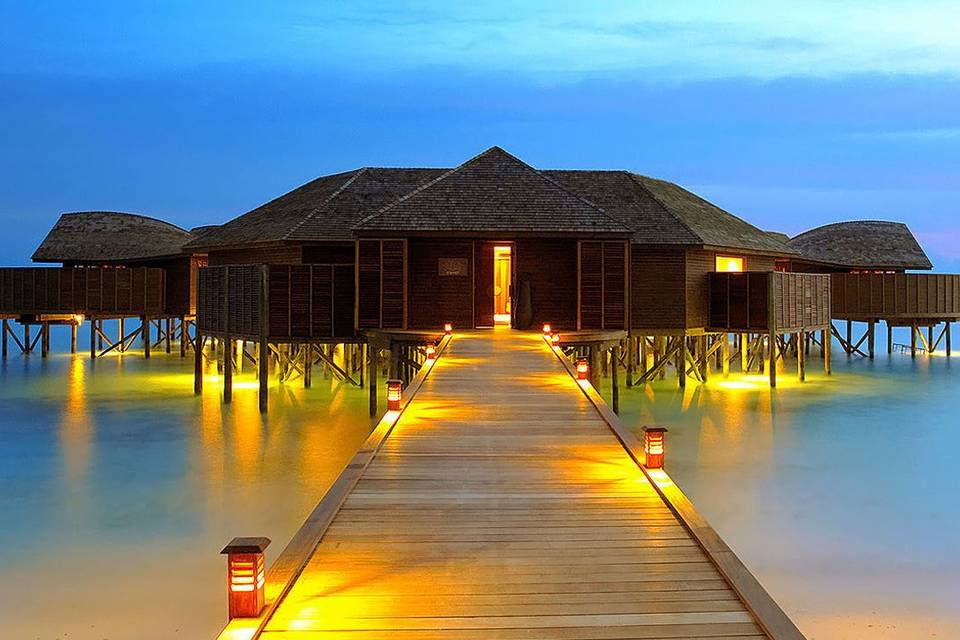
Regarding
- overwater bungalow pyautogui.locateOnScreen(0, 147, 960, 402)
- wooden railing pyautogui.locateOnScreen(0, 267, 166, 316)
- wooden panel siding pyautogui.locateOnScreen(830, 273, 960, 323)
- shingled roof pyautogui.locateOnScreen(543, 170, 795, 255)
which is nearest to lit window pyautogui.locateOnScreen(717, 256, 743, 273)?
overwater bungalow pyautogui.locateOnScreen(0, 147, 960, 402)

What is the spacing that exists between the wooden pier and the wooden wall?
15713 mm

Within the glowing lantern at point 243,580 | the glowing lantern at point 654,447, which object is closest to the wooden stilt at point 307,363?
the glowing lantern at point 654,447

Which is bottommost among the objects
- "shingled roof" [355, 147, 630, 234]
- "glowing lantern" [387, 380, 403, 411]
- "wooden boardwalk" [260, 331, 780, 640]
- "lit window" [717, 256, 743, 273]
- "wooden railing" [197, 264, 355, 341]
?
"wooden boardwalk" [260, 331, 780, 640]

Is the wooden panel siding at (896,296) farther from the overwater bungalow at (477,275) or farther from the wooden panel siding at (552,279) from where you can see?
the wooden panel siding at (552,279)

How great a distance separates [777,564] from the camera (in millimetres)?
10867

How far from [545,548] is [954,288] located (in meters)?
34.8

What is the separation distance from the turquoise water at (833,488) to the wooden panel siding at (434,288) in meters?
5.17

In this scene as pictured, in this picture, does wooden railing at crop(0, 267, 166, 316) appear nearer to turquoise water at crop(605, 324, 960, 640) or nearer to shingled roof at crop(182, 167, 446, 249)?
shingled roof at crop(182, 167, 446, 249)

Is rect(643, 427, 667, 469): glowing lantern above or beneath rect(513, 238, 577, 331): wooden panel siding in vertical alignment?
beneath

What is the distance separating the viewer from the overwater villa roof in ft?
69.0

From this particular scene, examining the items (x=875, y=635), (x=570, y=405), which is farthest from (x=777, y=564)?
(x=570, y=405)

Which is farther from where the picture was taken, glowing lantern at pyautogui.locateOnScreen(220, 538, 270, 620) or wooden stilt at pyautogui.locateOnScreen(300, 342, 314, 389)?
wooden stilt at pyautogui.locateOnScreen(300, 342, 314, 389)

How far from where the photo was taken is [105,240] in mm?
41156

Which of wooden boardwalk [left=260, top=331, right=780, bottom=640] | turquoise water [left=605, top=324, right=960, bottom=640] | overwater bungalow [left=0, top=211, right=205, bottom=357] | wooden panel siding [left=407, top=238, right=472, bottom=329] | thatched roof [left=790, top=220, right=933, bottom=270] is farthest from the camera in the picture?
thatched roof [left=790, top=220, right=933, bottom=270]
